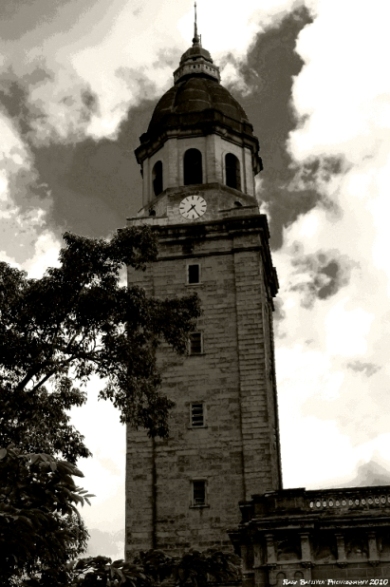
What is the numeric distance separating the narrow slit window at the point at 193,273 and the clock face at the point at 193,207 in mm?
2779

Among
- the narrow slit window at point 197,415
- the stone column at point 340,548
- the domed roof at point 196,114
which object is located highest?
the domed roof at point 196,114

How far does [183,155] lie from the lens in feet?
152

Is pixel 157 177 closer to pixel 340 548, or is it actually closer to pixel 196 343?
pixel 196 343

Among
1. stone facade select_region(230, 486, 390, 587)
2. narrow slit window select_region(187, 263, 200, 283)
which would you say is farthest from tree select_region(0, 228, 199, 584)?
narrow slit window select_region(187, 263, 200, 283)

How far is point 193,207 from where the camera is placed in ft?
145

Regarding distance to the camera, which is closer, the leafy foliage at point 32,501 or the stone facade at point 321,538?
the leafy foliage at point 32,501

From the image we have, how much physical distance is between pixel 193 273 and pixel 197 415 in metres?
7.32

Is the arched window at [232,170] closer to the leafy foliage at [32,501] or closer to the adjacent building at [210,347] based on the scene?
the adjacent building at [210,347]

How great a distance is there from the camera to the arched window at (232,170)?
46.4 metres

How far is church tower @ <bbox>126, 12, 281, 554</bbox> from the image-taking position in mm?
37438

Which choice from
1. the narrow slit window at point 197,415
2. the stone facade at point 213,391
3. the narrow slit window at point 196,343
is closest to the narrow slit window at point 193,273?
the stone facade at point 213,391

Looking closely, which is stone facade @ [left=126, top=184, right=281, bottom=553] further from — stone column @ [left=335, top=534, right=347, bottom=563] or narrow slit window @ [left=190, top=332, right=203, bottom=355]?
stone column @ [left=335, top=534, right=347, bottom=563]

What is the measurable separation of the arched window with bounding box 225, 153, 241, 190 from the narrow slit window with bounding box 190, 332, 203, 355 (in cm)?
978

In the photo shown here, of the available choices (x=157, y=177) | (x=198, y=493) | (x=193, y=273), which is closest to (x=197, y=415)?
(x=198, y=493)
